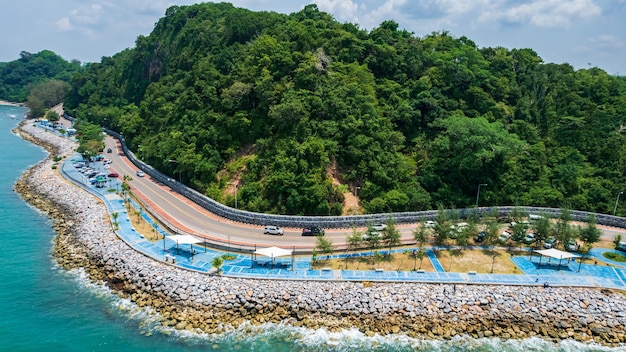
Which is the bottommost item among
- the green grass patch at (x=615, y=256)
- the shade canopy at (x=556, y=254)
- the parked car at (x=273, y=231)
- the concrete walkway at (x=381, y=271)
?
the concrete walkway at (x=381, y=271)

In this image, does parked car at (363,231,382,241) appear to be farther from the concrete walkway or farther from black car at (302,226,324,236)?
black car at (302,226,324,236)

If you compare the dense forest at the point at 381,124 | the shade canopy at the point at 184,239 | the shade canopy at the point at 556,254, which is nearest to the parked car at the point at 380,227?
the dense forest at the point at 381,124

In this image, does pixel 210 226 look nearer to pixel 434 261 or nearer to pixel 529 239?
pixel 434 261

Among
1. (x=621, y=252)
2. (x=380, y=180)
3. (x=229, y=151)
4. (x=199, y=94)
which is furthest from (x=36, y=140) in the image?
(x=621, y=252)

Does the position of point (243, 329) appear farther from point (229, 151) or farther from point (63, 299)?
point (229, 151)

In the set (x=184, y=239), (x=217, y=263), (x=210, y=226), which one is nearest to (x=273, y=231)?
(x=210, y=226)

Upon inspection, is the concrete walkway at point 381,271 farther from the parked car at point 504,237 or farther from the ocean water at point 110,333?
the ocean water at point 110,333
